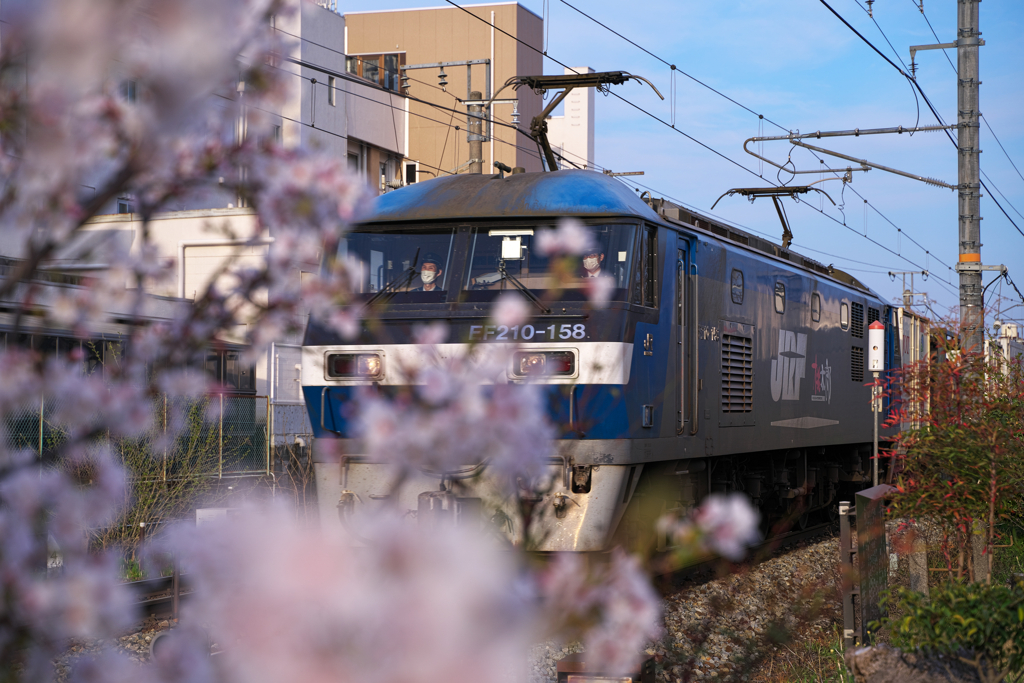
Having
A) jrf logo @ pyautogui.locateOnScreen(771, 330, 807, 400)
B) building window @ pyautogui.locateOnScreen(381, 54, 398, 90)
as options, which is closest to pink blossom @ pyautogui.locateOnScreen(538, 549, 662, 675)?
jrf logo @ pyautogui.locateOnScreen(771, 330, 807, 400)

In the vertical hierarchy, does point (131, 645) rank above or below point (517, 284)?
below

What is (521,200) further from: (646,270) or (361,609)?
(361,609)

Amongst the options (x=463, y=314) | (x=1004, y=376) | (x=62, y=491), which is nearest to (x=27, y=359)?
(x=62, y=491)

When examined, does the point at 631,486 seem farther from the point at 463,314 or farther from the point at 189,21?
the point at 189,21

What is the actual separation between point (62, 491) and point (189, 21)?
97 centimetres

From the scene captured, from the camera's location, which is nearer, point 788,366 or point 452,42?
point 788,366

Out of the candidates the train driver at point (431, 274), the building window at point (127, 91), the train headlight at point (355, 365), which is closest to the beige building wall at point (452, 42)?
the train driver at point (431, 274)

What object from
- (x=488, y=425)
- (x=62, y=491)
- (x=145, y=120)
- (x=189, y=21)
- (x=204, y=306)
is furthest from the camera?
(x=204, y=306)

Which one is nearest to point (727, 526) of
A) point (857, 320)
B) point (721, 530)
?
point (721, 530)

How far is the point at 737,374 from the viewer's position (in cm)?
1002

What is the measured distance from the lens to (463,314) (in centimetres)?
802

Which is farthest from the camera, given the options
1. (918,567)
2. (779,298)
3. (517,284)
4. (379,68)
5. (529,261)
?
(379,68)

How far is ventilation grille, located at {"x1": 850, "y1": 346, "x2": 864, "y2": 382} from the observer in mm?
14312

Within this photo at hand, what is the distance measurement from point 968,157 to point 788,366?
555 cm
